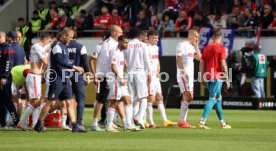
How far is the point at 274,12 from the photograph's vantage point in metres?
34.8

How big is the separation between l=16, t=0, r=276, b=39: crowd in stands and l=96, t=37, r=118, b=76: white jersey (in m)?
13.0

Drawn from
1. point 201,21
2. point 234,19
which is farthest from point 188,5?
point 234,19

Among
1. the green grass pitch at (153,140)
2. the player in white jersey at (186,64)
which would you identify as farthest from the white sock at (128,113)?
the player in white jersey at (186,64)

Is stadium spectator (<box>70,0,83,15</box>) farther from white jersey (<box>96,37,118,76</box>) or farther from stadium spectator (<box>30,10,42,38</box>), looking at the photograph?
white jersey (<box>96,37,118,76</box>)

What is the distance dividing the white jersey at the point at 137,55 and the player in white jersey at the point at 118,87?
107cm

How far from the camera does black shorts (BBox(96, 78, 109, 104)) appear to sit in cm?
2083

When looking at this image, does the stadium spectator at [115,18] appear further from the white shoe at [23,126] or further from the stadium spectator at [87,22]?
the white shoe at [23,126]

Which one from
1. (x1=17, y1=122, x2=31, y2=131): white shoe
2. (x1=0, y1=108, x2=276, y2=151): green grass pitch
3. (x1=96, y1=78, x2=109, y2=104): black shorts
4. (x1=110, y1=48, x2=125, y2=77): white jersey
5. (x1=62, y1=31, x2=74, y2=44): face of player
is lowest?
(x1=0, y1=108, x2=276, y2=151): green grass pitch

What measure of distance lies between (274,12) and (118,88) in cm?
1526

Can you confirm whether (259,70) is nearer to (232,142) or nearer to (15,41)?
(15,41)

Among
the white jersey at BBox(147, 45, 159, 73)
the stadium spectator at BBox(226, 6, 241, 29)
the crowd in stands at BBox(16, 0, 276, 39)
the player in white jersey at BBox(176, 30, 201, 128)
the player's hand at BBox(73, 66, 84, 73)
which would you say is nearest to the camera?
the player's hand at BBox(73, 66, 84, 73)

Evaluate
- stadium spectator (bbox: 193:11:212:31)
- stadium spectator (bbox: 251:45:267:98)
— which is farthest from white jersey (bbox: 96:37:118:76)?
stadium spectator (bbox: 193:11:212:31)

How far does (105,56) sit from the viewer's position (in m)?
21.1

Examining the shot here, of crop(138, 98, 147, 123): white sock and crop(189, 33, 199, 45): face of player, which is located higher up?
crop(189, 33, 199, 45): face of player
